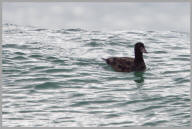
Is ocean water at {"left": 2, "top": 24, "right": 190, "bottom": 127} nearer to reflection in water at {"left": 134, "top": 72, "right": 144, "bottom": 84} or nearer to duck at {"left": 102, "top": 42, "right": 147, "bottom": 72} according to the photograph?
reflection in water at {"left": 134, "top": 72, "right": 144, "bottom": 84}

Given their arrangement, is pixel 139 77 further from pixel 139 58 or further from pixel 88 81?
pixel 88 81

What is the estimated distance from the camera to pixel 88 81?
58.0ft

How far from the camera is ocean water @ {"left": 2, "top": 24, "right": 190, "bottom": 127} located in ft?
45.1

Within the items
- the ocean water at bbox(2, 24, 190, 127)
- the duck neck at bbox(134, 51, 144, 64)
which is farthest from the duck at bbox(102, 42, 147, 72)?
the ocean water at bbox(2, 24, 190, 127)

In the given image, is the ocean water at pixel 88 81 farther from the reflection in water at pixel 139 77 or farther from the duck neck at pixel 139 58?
the duck neck at pixel 139 58

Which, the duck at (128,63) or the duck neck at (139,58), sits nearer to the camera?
the duck at (128,63)

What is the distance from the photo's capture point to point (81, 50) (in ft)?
73.3

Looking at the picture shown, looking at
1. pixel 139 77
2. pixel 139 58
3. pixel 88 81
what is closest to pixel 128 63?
pixel 139 58

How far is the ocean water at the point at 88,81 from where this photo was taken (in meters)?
13.7

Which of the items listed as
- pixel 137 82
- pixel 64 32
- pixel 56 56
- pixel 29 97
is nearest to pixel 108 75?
pixel 137 82

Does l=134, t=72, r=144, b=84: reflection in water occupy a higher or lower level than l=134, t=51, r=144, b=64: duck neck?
lower

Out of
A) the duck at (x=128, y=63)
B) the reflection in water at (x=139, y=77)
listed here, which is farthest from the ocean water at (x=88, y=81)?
the duck at (x=128, y=63)

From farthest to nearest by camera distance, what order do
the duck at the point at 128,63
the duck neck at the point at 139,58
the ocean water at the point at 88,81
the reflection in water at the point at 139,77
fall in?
the duck neck at the point at 139,58 < the duck at the point at 128,63 < the reflection in water at the point at 139,77 < the ocean water at the point at 88,81

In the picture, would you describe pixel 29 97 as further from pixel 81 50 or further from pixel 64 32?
pixel 64 32
